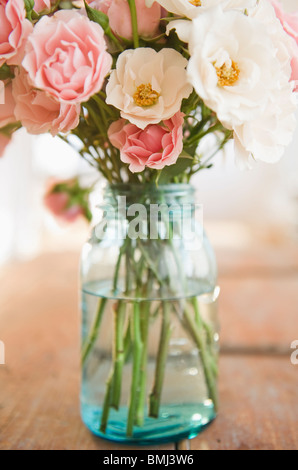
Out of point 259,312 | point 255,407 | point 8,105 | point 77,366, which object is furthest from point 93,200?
point 8,105

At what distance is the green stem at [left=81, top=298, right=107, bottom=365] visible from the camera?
55cm

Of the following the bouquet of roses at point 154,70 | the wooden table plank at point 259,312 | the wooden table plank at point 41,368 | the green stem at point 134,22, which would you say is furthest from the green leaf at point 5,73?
the wooden table plank at point 259,312

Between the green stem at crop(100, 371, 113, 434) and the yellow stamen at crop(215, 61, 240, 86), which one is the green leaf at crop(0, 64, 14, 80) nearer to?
the yellow stamen at crop(215, 61, 240, 86)

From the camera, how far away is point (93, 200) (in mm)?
3072

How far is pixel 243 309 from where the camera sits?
104 cm

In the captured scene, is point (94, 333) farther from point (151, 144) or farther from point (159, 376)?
point (151, 144)

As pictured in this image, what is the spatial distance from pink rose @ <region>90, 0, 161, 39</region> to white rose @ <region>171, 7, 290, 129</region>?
51 millimetres

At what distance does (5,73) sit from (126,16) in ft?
0.37

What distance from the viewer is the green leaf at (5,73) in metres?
0.42

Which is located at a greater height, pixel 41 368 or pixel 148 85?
pixel 148 85

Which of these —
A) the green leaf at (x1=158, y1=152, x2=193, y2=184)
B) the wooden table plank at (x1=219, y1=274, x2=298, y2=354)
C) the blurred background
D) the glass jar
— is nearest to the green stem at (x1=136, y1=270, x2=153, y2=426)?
the glass jar

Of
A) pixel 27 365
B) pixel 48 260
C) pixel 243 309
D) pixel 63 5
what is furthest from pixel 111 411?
pixel 48 260

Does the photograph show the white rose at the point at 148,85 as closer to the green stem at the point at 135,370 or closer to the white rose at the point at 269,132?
the white rose at the point at 269,132
